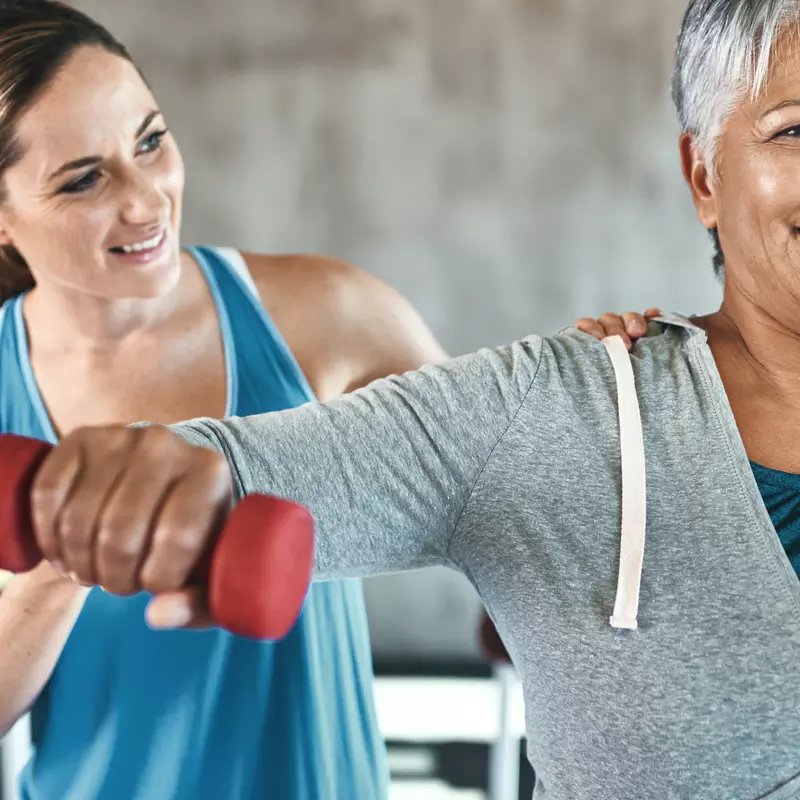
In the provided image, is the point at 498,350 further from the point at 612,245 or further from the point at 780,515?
the point at 612,245

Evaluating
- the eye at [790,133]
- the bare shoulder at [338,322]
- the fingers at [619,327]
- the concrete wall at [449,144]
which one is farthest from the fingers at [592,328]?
the concrete wall at [449,144]

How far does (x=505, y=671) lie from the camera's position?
1790mm

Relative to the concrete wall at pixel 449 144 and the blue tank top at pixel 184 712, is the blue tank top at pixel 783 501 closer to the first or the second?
the blue tank top at pixel 184 712

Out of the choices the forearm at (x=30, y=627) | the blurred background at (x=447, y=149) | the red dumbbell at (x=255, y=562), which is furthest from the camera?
the blurred background at (x=447, y=149)

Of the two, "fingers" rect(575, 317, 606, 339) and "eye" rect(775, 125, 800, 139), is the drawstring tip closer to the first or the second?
"fingers" rect(575, 317, 606, 339)

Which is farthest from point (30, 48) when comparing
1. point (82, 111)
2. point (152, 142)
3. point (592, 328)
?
point (592, 328)

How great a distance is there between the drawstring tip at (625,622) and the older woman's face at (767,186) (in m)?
0.33

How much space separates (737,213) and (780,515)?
10.6 inches

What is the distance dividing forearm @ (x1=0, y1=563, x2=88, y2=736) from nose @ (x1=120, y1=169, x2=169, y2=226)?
0.52 metres

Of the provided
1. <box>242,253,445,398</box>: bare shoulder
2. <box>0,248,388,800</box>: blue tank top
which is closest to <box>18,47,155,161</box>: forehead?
<box>242,253,445,398</box>: bare shoulder

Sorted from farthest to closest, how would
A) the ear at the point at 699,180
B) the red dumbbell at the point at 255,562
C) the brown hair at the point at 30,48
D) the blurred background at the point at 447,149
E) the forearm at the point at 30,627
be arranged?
the blurred background at the point at 447,149
the brown hair at the point at 30,48
the forearm at the point at 30,627
the ear at the point at 699,180
the red dumbbell at the point at 255,562

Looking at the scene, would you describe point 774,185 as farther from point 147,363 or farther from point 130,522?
point 147,363

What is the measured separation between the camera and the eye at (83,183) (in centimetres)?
133

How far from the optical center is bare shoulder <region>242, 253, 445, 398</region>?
1.39m
